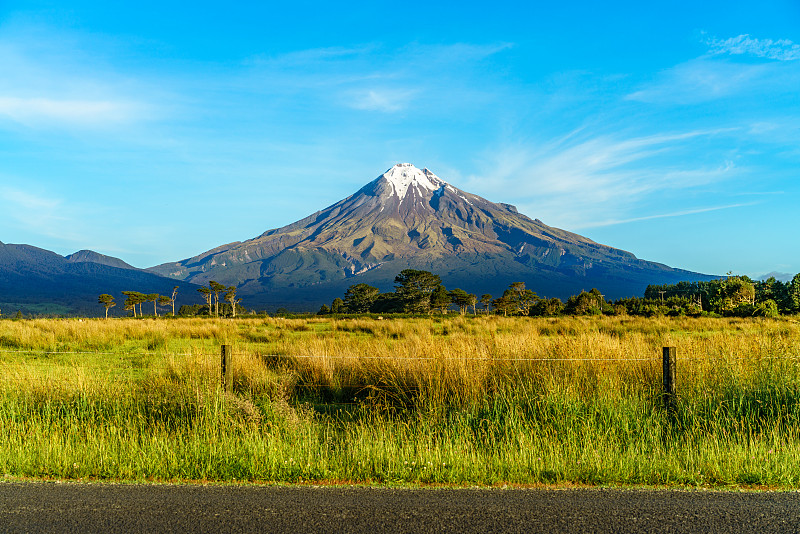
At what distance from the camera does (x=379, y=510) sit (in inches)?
191

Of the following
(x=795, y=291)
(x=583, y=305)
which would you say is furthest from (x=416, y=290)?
(x=795, y=291)

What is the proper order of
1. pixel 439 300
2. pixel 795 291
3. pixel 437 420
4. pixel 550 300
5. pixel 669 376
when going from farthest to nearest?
pixel 439 300, pixel 795 291, pixel 550 300, pixel 669 376, pixel 437 420

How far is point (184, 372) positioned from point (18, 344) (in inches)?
522

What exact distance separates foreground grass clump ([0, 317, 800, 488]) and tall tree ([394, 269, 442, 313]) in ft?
220

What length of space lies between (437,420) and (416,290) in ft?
252

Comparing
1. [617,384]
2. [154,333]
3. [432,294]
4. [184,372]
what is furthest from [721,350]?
[432,294]

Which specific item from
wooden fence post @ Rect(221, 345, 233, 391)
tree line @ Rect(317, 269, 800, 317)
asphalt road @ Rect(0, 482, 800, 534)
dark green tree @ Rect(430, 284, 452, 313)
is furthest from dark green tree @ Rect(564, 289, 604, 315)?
asphalt road @ Rect(0, 482, 800, 534)

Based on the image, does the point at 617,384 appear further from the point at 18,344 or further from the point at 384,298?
the point at 384,298

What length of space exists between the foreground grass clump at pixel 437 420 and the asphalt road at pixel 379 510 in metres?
0.47

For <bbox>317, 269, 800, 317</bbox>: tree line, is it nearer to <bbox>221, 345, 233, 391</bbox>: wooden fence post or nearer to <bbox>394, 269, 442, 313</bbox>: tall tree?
<bbox>394, 269, 442, 313</bbox>: tall tree

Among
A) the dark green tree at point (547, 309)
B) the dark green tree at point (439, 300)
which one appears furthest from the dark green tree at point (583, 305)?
the dark green tree at point (439, 300)

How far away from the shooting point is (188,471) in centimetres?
595

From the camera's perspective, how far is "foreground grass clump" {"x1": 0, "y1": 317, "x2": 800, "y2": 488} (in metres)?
5.88

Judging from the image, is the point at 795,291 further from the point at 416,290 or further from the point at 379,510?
the point at 379,510
